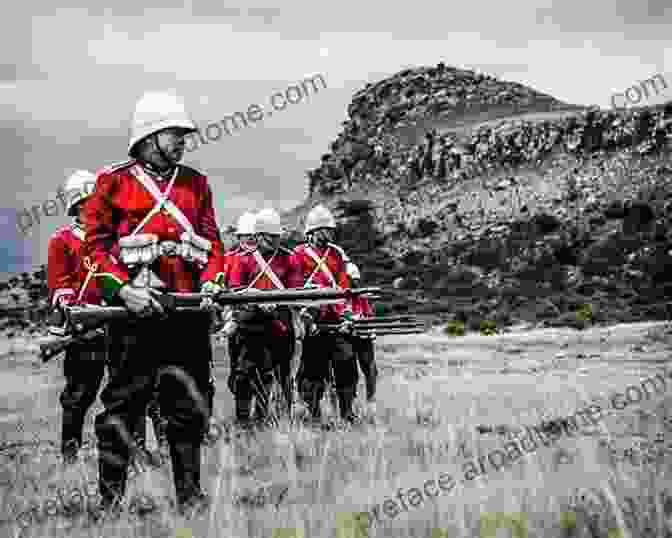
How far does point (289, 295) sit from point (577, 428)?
2215mm

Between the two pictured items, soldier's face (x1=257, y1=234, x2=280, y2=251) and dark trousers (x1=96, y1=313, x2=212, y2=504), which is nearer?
dark trousers (x1=96, y1=313, x2=212, y2=504)

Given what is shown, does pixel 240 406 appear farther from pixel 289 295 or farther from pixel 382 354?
pixel 382 354

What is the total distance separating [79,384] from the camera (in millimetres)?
6789

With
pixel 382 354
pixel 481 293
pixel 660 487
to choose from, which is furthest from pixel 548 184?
pixel 660 487

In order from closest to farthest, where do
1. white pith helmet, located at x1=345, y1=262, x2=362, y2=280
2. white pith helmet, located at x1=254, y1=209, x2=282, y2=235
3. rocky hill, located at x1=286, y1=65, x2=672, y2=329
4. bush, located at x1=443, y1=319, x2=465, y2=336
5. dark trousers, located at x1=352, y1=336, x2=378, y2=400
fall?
white pith helmet, located at x1=254, y1=209, x2=282, y2=235
white pith helmet, located at x1=345, y1=262, x2=362, y2=280
dark trousers, located at x1=352, y1=336, x2=378, y2=400
bush, located at x1=443, y1=319, x2=465, y2=336
rocky hill, located at x1=286, y1=65, x2=672, y2=329

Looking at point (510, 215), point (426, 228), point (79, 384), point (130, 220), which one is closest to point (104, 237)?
point (130, 220)

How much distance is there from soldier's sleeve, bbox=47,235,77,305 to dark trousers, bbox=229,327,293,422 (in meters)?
2.09

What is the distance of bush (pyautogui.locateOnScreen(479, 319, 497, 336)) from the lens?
31822 mm

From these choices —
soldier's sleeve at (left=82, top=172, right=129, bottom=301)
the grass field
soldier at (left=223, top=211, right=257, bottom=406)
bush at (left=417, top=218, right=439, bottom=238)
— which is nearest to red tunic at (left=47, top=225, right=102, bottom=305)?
the grass field

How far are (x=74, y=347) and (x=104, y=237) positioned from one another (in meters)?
2.72

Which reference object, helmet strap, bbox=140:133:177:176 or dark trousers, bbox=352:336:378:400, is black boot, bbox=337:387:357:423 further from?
helmet strap, bbox=140:133:177:176

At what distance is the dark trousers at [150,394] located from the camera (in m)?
4.28

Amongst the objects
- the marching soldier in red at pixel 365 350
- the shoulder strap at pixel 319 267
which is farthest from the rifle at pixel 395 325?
Answer: the marching soldier in red at pixel 365 350

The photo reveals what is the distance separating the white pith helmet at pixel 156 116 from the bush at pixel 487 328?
2808 centimetres
